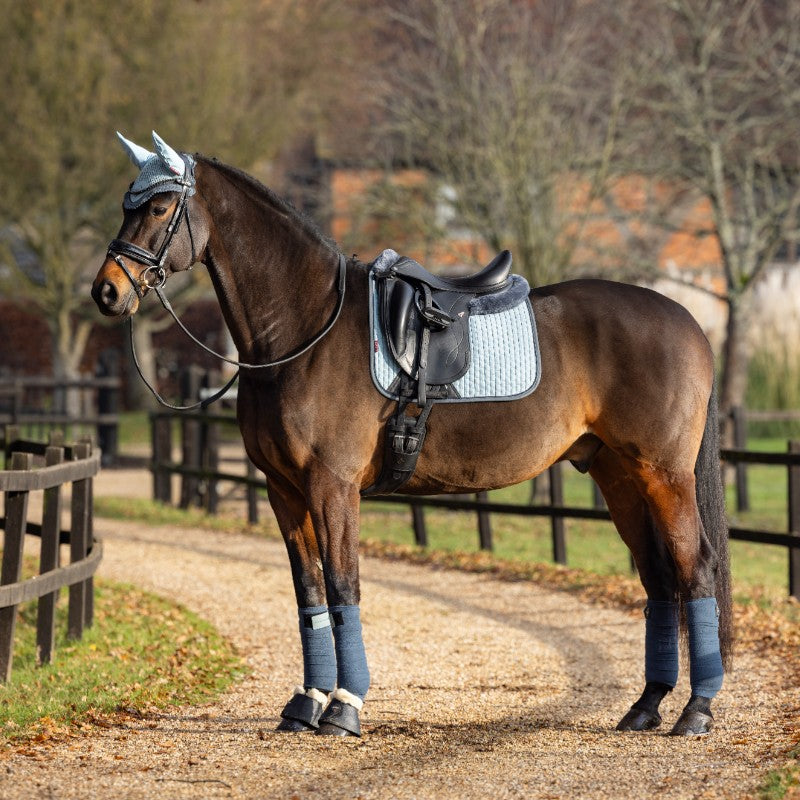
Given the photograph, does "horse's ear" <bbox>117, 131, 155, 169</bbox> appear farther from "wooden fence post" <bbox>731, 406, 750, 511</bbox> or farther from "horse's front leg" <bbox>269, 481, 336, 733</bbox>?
"wooden fence post" <bbox>731, 406, 750, 511</bbox>

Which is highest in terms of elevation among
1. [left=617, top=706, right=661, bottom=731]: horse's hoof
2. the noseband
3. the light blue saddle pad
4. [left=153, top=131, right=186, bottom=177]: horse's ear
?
[left=153, top=131, right=186, bottom=177]: horse's ear

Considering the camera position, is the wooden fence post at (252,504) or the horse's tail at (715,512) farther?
the wooden fence post at (252,504)

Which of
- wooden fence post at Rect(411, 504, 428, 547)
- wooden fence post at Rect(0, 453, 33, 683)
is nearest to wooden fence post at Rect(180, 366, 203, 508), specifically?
wooden fence post at Rect(411, 504, 428, 547)

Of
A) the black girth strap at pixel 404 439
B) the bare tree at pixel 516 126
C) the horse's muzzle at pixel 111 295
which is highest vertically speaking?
the bare tree at pixel 516 126

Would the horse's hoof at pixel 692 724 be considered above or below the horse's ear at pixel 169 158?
below

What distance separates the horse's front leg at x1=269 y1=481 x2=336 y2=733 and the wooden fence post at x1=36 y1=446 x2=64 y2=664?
→ 217cm

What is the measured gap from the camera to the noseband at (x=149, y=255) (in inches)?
199

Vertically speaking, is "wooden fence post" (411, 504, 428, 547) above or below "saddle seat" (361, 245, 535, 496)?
below

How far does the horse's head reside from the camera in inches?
198

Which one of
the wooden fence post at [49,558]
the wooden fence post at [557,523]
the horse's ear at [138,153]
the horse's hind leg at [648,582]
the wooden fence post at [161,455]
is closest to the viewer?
the horse's ear at [138,153]

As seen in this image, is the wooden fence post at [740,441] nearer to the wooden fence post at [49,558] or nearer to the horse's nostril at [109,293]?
the wooden fence post at [49,558]

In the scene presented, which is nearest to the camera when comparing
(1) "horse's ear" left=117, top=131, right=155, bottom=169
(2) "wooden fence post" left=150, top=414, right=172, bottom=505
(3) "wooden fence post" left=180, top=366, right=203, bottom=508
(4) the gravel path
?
(4) the gravel path

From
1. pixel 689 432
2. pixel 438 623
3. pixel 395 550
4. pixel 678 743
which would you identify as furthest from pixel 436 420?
pixel 395 550

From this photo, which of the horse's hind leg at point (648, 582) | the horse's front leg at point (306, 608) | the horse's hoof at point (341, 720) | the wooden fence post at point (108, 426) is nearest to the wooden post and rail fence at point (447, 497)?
the horse's hind leg at point (648, 582)
